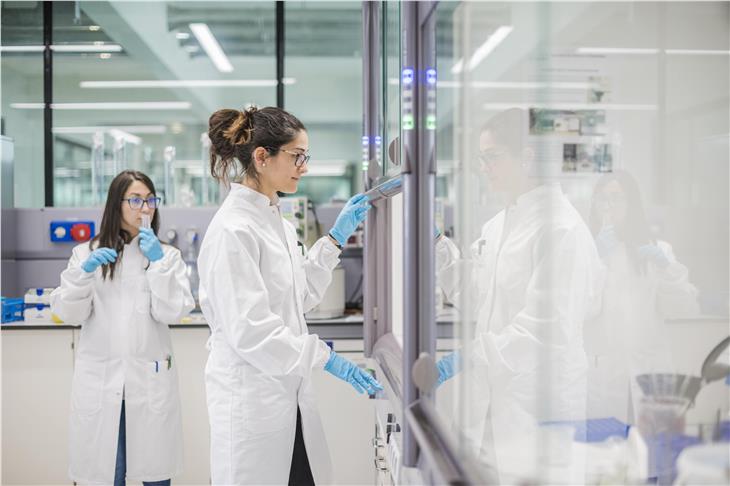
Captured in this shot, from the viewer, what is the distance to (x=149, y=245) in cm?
238

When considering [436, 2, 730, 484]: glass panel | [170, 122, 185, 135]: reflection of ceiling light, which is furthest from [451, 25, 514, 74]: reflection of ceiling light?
[170, 122, 185, 135]: reflection of ceiling light

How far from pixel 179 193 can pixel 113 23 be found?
1534 millimetres

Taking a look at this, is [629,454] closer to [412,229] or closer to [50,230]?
[412,229]

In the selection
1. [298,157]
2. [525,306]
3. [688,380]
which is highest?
[298,157]

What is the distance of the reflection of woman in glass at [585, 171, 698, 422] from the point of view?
1.13m

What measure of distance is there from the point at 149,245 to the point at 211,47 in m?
2.66

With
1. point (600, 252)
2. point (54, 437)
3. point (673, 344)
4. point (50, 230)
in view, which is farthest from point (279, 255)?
point (50, 230)

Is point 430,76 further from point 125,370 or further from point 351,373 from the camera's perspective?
point 125,370

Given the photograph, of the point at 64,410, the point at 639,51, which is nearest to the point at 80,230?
the point at 64,410

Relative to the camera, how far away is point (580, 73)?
107cm

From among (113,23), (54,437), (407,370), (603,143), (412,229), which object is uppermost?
(113,23)

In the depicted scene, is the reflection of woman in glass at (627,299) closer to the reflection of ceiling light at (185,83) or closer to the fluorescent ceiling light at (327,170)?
the reflection of ceiling light at (185,83)

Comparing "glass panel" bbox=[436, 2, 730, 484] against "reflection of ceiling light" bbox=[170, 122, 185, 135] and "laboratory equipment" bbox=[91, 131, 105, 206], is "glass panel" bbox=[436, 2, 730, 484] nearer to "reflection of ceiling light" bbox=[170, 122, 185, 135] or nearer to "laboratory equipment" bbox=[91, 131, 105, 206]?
"laboratory equipment" bbox=[91, 131, 105, 206]

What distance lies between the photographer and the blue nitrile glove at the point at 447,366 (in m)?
1.09
